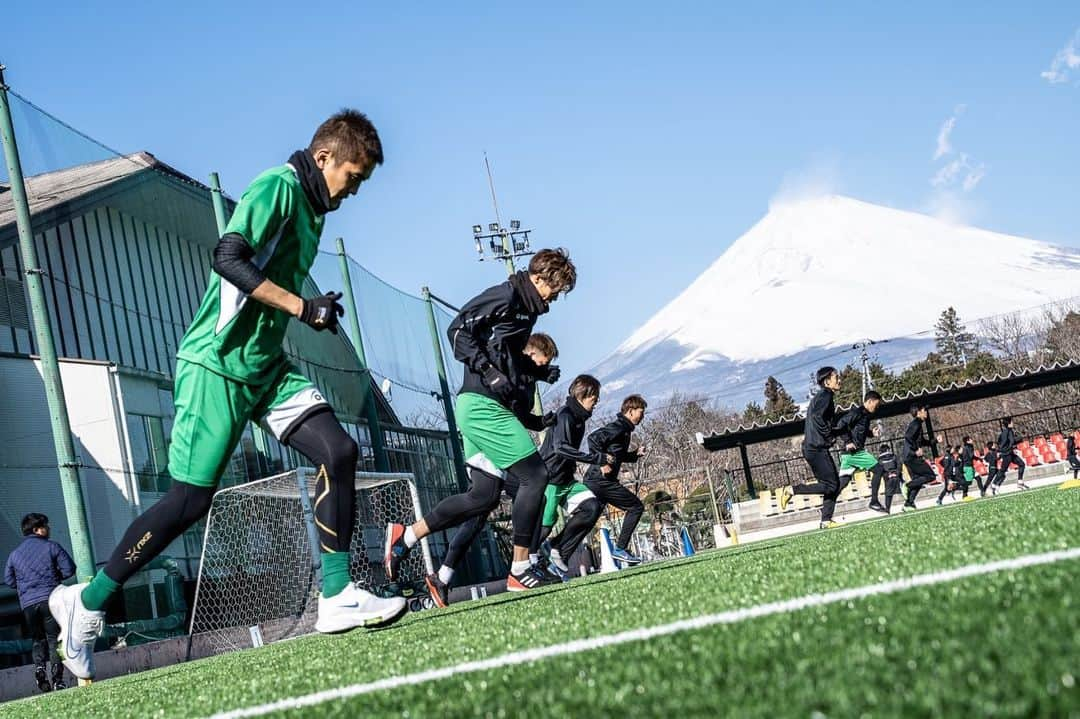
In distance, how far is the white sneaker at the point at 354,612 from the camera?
5.00 m

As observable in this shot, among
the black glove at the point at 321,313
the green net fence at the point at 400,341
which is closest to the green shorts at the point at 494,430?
the black glove at the point at 321,313

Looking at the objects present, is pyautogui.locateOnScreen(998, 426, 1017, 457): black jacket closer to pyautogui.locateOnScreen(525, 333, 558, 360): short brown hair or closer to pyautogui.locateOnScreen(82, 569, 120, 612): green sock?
pyautogui.locateOnScreen(525, 333, 558, 360): short brown hair

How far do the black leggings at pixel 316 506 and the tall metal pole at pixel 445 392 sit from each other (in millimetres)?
18872

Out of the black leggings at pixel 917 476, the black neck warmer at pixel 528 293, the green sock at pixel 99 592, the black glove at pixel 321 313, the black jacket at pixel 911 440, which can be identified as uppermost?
the black neck warmer at pixel 528 293

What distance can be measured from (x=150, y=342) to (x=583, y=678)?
83.9 ft

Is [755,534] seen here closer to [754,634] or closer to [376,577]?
[376,577]

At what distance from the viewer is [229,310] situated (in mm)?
4980

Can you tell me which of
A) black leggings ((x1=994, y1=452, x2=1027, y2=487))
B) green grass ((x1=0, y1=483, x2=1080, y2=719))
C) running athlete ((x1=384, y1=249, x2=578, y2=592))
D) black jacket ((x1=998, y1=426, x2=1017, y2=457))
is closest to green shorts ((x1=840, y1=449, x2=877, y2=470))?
running athlete ((x1=384, y1=249, x2=578, y2=592))

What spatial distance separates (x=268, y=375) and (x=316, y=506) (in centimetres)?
60

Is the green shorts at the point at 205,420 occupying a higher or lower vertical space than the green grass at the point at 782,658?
higher

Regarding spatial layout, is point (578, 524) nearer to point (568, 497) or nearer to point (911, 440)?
point (568, 497)

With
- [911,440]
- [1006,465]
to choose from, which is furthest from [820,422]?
[1006,465]

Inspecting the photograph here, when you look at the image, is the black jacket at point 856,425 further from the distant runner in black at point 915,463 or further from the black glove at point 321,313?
the black glove at point 321,313

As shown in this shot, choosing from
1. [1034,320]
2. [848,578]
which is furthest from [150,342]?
[1034,320]
